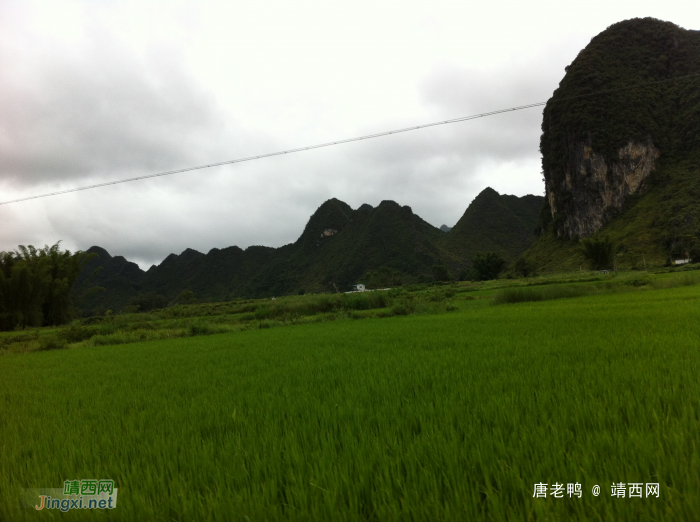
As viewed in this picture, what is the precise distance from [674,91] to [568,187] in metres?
27.5

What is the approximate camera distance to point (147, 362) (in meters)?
6.21

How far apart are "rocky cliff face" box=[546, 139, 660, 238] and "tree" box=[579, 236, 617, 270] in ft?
93.4

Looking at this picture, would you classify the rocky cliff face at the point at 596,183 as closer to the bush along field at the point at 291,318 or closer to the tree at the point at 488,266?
the tree at the point at 488,266

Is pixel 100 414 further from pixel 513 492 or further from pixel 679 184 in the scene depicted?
pixel 679 184

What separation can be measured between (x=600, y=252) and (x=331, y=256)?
63953mm

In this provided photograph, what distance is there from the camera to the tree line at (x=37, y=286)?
58.0 ft

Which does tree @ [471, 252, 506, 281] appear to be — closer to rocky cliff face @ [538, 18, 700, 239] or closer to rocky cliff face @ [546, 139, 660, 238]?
rocky cliff face @ [546, 139, 660, 238]

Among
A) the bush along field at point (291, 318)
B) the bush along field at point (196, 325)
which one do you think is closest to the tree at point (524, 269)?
the bush along field at point (291, 318)

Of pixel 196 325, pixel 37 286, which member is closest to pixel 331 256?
pixel 37 286

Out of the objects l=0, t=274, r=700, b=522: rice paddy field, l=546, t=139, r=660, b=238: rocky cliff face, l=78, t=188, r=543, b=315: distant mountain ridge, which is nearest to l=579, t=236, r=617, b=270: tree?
l=546, t=139, r=660, b=238: rocky cliff face

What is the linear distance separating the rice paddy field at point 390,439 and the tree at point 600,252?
45894 mm

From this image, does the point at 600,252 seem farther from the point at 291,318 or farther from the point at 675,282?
the point at 291,318

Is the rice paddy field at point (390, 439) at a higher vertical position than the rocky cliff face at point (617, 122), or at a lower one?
lower

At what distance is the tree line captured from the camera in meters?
17.7
